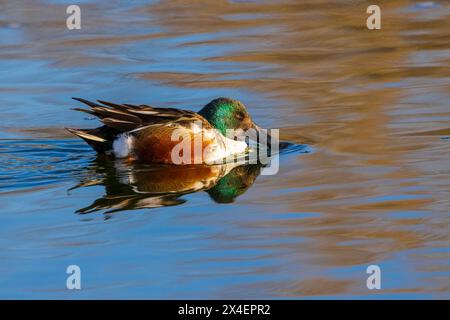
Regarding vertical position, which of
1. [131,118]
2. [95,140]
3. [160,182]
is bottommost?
[160,182]

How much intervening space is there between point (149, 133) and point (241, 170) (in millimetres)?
759

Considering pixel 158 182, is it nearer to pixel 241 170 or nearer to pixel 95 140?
pixel 241 170

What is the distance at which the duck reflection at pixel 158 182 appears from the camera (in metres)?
7.10

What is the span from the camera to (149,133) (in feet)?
27.2

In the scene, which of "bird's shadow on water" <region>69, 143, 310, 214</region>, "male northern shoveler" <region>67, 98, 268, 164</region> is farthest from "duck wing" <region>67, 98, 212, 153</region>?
"bird's shadow on water" <region>69, 143, 310, 214</region>

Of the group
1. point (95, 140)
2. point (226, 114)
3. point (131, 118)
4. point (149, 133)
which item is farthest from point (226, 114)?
point (95, 140)

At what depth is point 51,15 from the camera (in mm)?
12492

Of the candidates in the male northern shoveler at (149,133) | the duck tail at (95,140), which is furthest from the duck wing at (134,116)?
the duck tail at (95,140)

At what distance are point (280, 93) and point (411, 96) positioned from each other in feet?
3.71

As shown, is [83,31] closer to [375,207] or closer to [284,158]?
[284,158]

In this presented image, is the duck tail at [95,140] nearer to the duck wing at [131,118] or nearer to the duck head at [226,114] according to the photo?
the duck wing at [131,118]

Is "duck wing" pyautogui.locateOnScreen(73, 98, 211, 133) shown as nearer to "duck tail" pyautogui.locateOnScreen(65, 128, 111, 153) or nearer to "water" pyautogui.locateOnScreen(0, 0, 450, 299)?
"duck tail" pyautogui.locateOnScreen(65, 128, 111, 153)

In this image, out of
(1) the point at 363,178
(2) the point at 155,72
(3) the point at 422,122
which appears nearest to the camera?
(1) the point at 363,178
